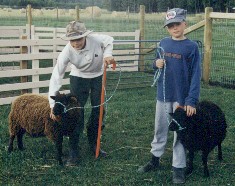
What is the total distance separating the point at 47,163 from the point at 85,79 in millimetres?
1260

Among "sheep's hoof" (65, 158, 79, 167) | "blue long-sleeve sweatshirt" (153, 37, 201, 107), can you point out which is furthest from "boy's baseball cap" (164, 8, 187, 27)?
"sheep's hoof" (65, 158, 79, 167)

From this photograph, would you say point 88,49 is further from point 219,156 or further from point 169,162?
→ point 219,156

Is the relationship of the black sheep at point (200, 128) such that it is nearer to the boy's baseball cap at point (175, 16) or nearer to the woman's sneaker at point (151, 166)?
the woman's sneaker at point (151, 166)

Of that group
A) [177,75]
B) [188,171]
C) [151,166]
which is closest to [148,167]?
[151,166]

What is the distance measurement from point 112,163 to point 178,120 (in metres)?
1.32

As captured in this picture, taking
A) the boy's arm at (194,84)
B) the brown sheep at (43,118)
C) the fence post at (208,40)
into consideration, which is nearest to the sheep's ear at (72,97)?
the brown sheep at (43,118)

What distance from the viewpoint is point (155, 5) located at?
1862cm

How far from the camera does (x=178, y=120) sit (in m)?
5.29

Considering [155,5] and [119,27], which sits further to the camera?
[119,27]

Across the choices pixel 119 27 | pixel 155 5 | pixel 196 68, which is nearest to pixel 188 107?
pixel 196 68

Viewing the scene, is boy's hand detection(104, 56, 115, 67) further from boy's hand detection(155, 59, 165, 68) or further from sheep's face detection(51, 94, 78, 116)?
boy's hand detection(155, 59, 165, 68)

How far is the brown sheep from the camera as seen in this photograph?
5855 millimetres

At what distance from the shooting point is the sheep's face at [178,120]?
526cm

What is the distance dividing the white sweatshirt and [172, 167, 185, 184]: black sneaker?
1.74 m
